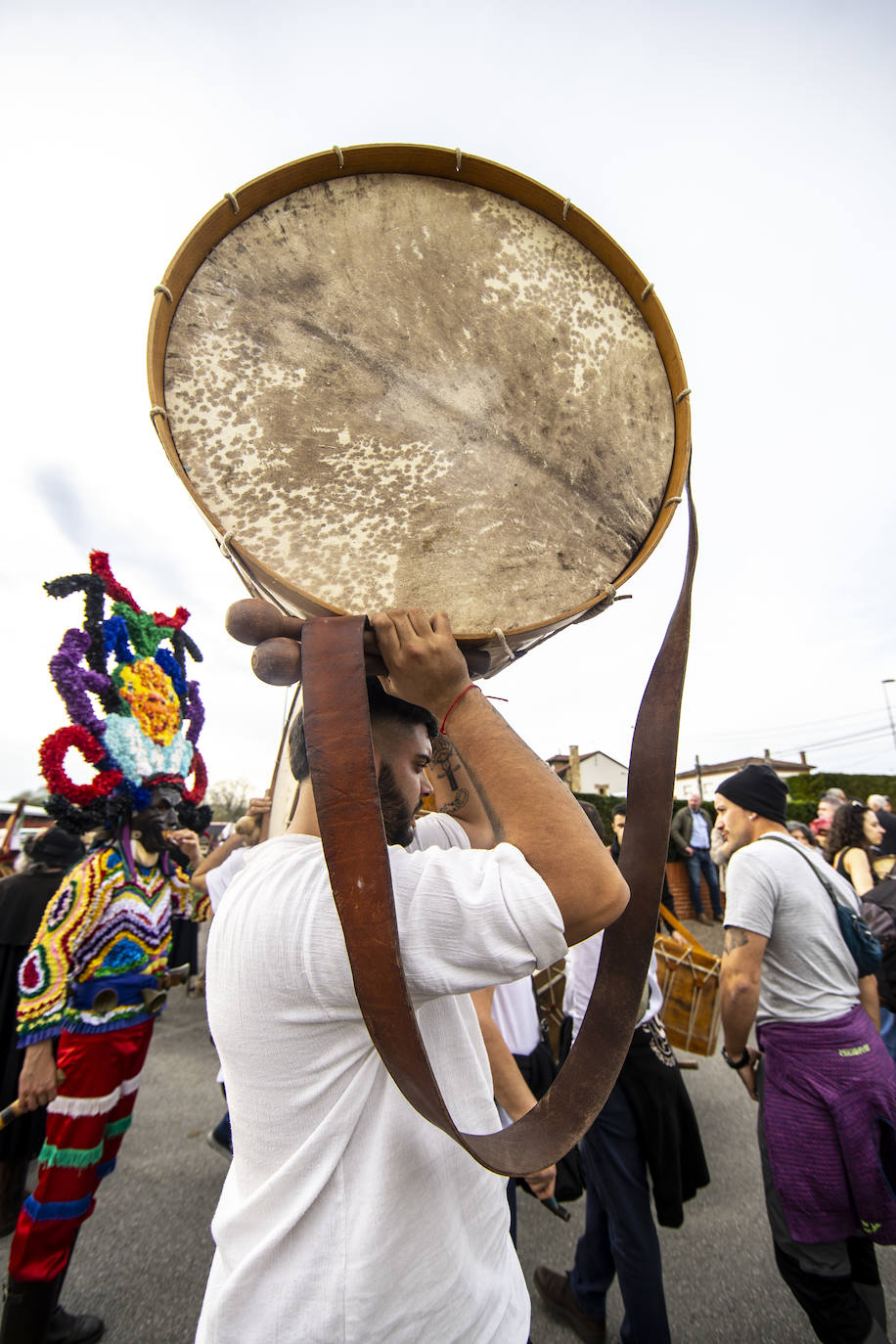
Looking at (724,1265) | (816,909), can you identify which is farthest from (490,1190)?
(724,1265)

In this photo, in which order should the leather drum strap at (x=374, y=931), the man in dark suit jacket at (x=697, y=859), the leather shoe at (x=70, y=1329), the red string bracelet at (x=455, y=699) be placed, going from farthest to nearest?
the man in dark suit jacket at (x=697, y=859), the leather shoe at (x=70, y=1329), the red string bracelet at (x=455, y=699), the leather drum strap at (x=374, y=931)

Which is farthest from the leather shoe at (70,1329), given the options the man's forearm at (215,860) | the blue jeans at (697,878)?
the blue jeans at (697,878)

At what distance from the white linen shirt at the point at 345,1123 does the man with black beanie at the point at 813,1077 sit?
157 cm

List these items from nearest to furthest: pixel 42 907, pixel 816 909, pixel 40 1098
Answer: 1. pixel 816 909
2. pixel 40 1098
3. pixel 42 907

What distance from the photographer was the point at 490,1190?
3.72 feet

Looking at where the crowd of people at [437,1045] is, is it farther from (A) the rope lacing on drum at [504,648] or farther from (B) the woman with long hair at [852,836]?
(A) the rope lacing on drum at [504,648]

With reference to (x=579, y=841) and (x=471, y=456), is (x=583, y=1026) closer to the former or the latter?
(x=579, y=841)

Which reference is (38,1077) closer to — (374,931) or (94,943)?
(94,943)

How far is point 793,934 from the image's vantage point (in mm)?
2357

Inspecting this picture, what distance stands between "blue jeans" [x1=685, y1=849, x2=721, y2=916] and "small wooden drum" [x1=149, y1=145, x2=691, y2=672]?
9977 millimetres

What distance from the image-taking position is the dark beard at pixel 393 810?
1183mm

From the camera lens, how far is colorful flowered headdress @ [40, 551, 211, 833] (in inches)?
118

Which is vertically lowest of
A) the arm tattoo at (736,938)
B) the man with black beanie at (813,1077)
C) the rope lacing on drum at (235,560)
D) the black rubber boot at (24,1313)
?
the black rubber boot at (24,1313)

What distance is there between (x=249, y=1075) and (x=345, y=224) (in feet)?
5.01
